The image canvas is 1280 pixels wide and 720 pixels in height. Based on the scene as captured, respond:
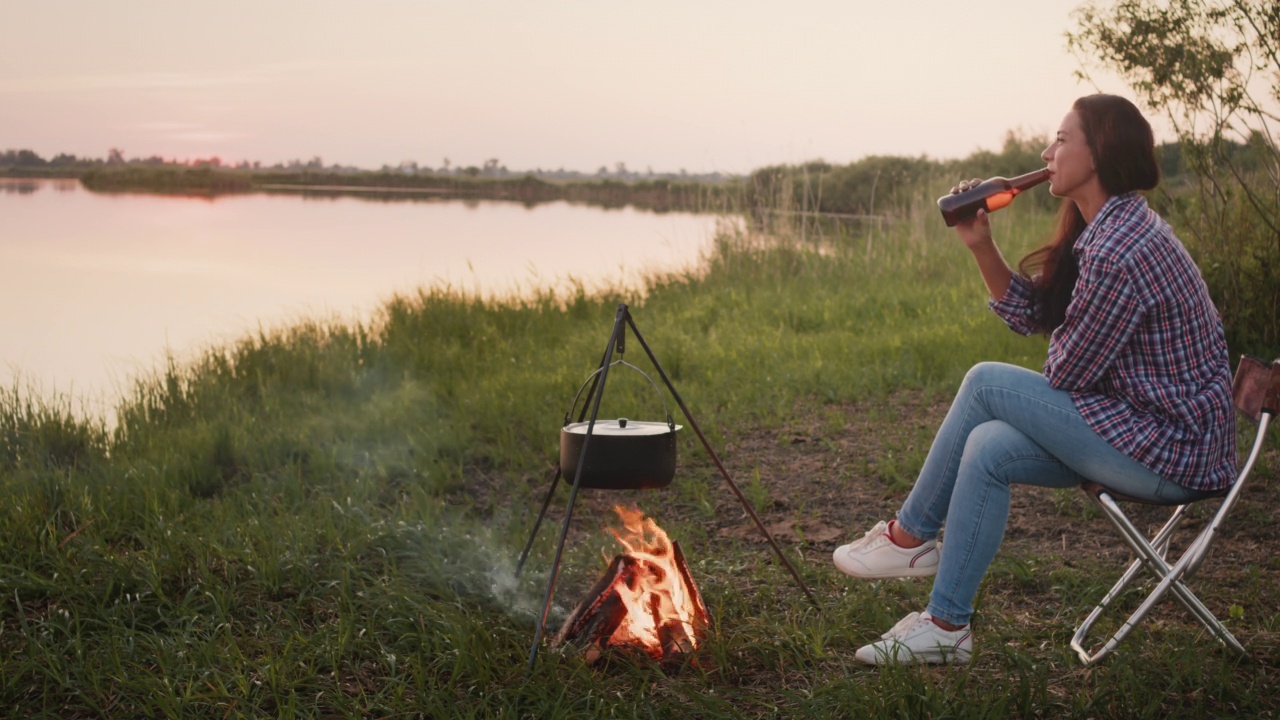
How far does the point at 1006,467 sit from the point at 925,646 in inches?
20.2

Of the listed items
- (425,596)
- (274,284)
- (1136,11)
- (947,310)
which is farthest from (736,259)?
(425,596)

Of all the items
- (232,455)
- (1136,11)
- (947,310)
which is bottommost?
(232,455)

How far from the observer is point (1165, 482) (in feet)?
8.13

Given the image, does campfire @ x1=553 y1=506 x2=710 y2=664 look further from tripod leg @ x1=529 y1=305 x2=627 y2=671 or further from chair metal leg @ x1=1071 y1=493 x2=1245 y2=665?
chair metal leg @ x1=1071 y1=493 x2=1245 y2=665

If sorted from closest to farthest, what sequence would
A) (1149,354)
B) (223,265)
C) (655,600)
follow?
1. (1149,354)
2. (655,600)
3. (223,265)

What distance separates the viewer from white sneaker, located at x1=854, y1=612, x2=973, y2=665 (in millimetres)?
2570

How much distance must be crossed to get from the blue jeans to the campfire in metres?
0.66

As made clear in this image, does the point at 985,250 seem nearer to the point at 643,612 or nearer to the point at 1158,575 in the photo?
the point at 1158,575

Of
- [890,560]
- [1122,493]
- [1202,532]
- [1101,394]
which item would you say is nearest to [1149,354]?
[1101,394]

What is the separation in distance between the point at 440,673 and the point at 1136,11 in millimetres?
4987

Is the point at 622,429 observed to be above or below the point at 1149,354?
below

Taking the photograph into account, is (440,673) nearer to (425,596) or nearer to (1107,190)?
(425,596)

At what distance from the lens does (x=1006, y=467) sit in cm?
254

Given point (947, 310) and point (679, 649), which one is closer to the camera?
point (679, 649)
